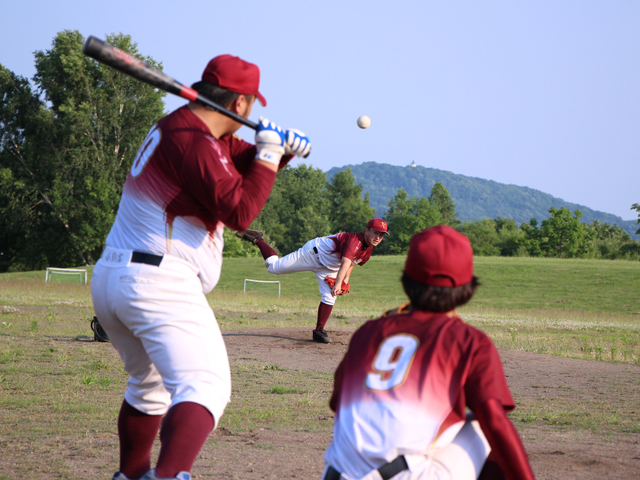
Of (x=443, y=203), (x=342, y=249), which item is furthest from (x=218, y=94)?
(x=443, y=203)

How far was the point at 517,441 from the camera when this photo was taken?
6.61 ft

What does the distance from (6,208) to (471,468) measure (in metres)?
51.2

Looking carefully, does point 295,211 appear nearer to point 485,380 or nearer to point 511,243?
point 511,243

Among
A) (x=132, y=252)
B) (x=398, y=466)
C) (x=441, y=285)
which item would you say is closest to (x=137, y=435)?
(x=132, y=252)

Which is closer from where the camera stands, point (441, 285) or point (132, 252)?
point (441, 285)

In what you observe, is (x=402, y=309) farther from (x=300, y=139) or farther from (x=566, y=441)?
(x=566, y=441)

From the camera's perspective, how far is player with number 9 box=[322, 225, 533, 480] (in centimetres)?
209

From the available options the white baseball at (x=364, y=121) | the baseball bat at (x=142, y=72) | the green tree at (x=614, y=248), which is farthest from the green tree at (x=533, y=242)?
the baseball bat at (x=142, y=72)

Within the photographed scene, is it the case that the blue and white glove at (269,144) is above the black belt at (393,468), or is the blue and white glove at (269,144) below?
above

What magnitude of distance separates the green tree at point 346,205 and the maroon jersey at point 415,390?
3455 inches

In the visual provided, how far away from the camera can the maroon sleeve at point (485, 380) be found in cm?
205

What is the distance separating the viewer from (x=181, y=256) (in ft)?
9.37

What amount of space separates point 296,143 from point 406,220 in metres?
90.6

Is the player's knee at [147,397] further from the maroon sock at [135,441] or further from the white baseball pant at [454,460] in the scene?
the white baseball pant at [454,460]
